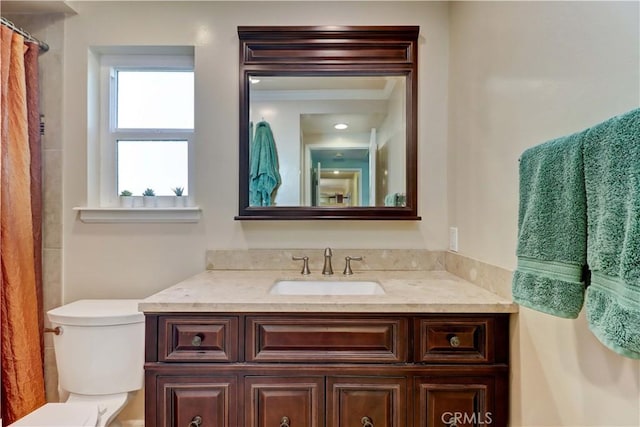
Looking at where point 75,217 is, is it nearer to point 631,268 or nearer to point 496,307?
point 496,307

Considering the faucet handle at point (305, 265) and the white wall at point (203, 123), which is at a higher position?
the white wall at point (203, 123)

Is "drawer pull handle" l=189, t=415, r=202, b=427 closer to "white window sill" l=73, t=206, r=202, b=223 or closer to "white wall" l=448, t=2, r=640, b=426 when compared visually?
"white window sill" l=73, t=206, r=202, b=223

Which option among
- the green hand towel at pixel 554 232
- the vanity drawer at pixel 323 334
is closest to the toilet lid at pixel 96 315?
the vanity drawer at pixel 323 334

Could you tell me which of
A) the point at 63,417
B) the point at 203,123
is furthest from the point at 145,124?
the point at 63,417

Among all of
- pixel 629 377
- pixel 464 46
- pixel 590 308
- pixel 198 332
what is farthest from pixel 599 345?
pixel 464 46

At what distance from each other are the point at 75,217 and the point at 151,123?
0.61m

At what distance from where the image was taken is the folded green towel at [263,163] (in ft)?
5.34

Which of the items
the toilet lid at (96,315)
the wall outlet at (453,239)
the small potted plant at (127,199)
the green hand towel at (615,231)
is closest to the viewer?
the green hand towel at (615,231)

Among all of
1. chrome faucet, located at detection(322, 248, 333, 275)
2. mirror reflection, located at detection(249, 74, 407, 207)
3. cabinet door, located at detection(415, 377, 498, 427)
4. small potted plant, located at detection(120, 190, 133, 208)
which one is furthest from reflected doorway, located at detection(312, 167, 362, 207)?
small potted plant, located at detection(120, 190, 133, 208)

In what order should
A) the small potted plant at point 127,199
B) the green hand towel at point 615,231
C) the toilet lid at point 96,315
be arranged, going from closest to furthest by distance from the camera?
the green hand towel at point 615,231 < the toilet lid at point 96,315 < the small potted plant at point 127,199

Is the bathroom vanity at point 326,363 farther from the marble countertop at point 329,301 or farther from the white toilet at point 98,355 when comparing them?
the white toilet at point 98,355

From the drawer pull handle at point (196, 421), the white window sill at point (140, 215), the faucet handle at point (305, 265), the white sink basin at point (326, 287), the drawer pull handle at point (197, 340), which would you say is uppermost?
the white window sill at point (140, 215)

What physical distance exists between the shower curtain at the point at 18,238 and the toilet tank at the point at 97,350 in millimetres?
184

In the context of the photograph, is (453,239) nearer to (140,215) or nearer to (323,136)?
(323,136)
